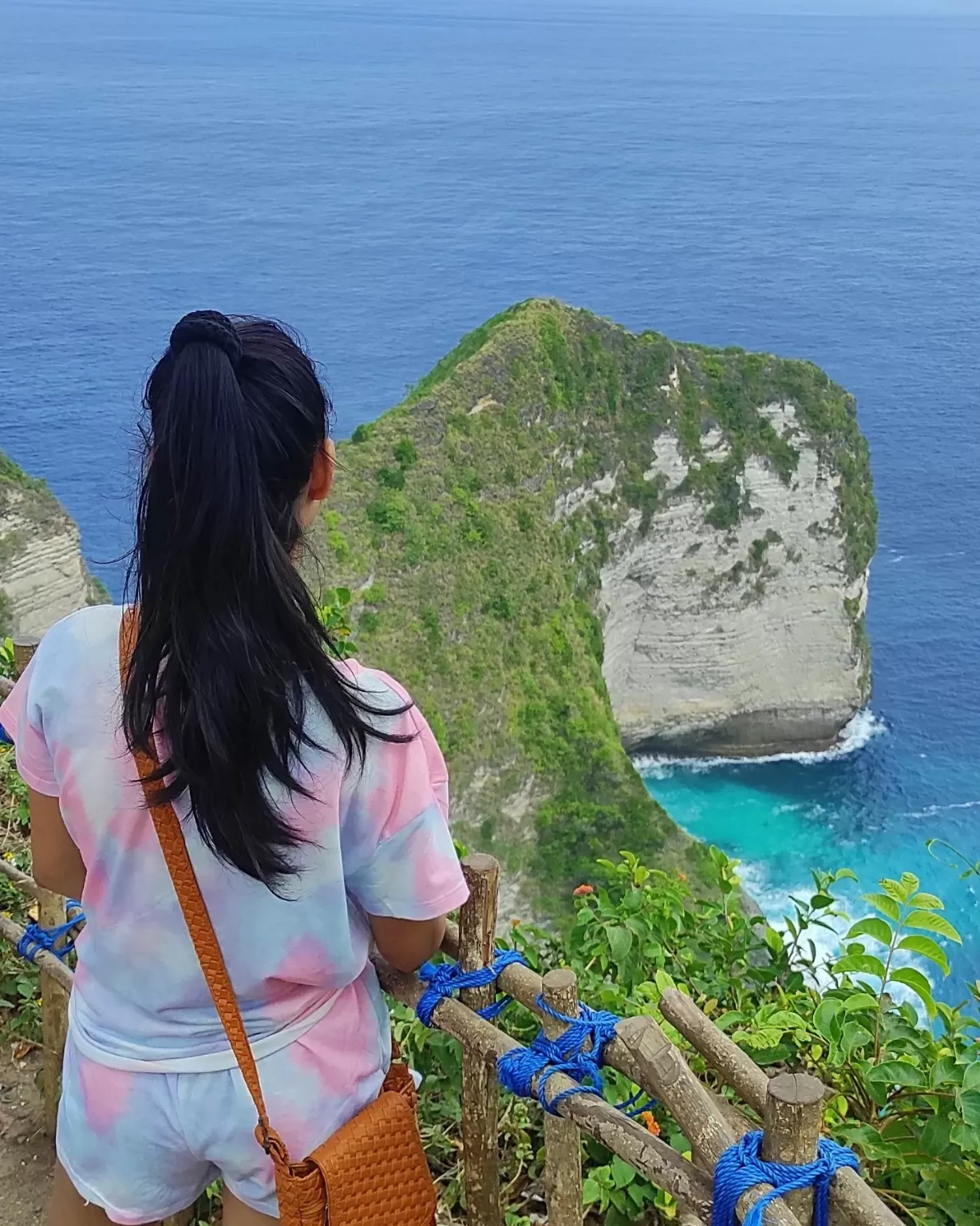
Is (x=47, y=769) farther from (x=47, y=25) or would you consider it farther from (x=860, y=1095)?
(x=47, y=25)

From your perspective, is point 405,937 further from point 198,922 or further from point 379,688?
point 379,688

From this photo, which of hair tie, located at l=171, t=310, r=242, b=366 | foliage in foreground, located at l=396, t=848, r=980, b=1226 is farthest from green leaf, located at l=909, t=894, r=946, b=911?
hair tie, located at l=171, t=310, r=242, b=366

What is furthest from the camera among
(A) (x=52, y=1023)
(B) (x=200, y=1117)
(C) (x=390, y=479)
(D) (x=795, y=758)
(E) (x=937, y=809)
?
(D) (x=795, y=758)

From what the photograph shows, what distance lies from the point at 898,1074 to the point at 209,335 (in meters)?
2.24

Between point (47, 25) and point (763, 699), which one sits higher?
point (47, 25)

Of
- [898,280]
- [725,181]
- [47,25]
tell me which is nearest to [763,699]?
[898,280]

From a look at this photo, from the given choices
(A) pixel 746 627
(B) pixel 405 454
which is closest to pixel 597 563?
(A) pixel 746 627

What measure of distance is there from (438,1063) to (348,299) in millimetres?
69083

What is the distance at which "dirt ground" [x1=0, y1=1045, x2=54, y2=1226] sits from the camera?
3551 millimetres

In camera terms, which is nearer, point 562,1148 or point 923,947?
point 562,1148

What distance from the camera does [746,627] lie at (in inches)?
1507

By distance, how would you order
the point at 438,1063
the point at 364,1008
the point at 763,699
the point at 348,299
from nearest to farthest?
1. the point at 364,1008
2. the point at 438,1063
3. the point at 763,699
4. the point at 348,299

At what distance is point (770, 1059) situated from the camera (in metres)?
3.35

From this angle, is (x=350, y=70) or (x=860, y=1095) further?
(x=350, y=70)
